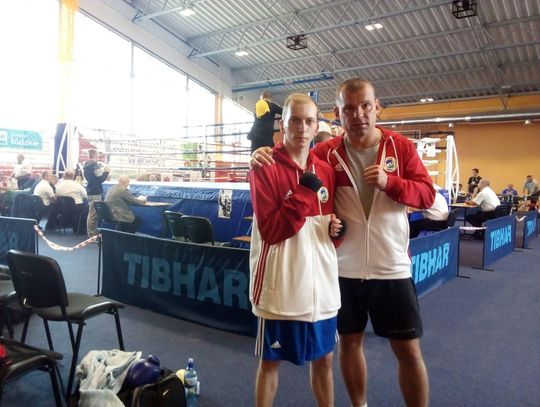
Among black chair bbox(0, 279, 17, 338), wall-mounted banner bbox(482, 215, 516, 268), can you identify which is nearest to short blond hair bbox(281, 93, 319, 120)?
black chair bbox(0, 279, 17, 338)

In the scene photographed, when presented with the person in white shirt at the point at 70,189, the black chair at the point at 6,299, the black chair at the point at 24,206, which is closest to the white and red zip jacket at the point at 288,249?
the black chair at the point at 6,299

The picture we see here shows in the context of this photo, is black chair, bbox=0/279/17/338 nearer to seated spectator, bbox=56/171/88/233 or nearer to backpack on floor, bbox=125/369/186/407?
backpack on floor, bbox=125/369/186/407

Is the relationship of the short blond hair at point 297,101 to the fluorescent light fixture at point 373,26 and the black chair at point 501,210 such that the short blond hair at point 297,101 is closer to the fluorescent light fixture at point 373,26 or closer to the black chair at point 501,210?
the black chair at point 501,210

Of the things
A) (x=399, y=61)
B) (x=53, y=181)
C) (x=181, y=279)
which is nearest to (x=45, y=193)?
(x=53, y=181)

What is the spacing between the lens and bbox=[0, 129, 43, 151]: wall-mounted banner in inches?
367

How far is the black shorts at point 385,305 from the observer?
5.01 feet

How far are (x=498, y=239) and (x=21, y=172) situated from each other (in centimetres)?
926

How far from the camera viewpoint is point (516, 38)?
10680mm

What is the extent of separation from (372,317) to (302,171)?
62cm

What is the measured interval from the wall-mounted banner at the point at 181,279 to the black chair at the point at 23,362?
139 cm

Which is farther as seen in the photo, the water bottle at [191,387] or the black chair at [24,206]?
the black chair at [24,206]

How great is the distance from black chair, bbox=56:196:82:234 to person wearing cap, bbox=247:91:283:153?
5575 mm

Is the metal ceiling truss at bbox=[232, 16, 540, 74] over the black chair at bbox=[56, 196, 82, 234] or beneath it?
over

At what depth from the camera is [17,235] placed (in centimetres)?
360
